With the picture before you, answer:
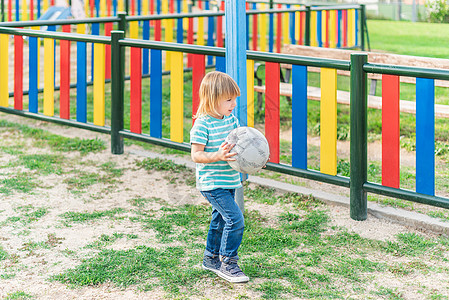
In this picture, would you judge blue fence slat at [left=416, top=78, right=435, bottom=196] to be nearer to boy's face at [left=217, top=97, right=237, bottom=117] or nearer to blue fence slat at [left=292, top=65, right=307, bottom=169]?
blue fence slat at [left=292, top=65, right=307, bottom=169]

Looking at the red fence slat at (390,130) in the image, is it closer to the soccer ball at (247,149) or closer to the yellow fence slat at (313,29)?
the soccer ball at (247,149)

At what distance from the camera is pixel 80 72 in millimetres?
7418

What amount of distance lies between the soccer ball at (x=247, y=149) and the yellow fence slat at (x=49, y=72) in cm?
406

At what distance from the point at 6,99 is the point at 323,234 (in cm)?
458

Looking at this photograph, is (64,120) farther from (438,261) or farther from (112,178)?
(438,261)

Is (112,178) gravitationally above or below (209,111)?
below

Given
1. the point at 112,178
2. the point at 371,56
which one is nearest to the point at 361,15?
the point at 371,56

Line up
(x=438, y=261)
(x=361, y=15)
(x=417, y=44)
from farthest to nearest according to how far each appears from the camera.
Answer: (x=417, y=44)
(x=361, y=15)
(x=438, y=261)

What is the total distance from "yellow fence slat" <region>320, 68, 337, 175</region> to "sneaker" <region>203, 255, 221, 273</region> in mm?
1503

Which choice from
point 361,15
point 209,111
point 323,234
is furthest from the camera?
point 361,15

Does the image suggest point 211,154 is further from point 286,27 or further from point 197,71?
point 286,27

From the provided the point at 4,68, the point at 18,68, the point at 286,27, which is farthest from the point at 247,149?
the point at 286,27

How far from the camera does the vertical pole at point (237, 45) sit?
4820 mm

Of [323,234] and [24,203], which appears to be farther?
[24,203]
